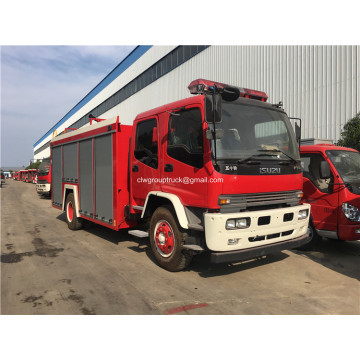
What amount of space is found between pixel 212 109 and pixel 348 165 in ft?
11.5

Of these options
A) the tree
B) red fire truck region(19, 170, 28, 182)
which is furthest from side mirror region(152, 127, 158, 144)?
red fire truck region(19, 170, 28, 182)

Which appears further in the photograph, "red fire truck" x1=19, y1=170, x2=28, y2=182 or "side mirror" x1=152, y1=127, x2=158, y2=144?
"red fire truck" x1=19, y1=170, x2=28, y2=182

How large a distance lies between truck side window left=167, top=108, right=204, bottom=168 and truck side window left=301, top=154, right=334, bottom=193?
2.86 metres

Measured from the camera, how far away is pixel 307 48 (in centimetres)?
1081

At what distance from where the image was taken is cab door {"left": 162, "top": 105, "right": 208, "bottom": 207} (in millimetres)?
4004

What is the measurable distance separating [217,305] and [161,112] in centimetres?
306

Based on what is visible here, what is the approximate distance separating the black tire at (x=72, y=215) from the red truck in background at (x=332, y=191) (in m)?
5.47

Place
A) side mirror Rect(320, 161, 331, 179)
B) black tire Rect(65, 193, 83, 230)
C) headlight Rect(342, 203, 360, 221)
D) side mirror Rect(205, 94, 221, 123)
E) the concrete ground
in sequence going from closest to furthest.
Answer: the concrete ground → side mirror Rect(205, 94, 221, 123) → headlight Rect(342, 203, 360, 221) → side mirror Rect(320, 161, 331, 179) → black tire Rect(65, 193, 83, 230)

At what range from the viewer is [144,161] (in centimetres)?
518

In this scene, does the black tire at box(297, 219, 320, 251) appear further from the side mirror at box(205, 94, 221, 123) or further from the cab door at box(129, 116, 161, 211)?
the side mirror at box(205, 94, 221, 123)

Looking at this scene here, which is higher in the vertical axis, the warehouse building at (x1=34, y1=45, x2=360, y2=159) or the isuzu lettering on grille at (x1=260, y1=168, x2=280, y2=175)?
the warehouse building at (x1=34, y1=45, x2=360, y2=159)

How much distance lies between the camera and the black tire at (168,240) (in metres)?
4.31

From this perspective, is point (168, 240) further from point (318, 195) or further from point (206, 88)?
point (318, 195)

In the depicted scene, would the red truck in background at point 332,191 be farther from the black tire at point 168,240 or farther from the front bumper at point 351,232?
the black tire at point 168,240
